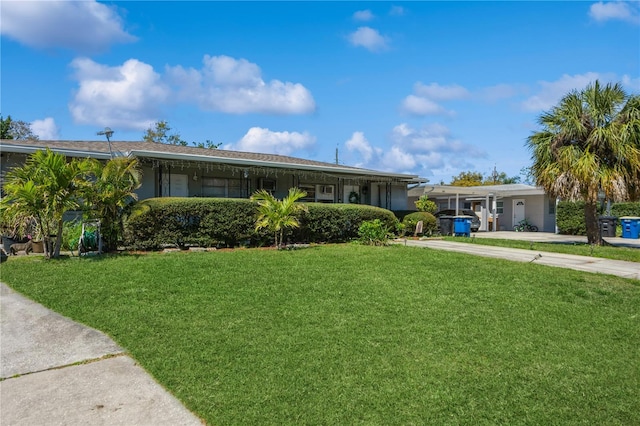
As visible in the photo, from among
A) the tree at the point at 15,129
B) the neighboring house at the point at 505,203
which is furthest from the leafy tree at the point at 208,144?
the neighboring house at the point at 505,203

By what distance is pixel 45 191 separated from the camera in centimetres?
861

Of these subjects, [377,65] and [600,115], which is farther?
[377,65]

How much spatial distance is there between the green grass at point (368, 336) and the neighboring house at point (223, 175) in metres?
5.44

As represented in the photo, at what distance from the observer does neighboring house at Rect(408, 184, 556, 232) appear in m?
24.4

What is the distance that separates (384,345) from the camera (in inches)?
165

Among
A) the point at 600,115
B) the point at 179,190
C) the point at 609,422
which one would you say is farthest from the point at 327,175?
the point at 609,422

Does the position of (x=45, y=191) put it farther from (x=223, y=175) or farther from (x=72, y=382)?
(x=223, y=175)

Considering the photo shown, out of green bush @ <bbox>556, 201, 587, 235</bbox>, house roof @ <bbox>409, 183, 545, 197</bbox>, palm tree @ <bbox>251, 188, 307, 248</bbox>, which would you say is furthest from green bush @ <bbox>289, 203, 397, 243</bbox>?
green bush @ <bbox>556, 201, 587, 235</bbox>

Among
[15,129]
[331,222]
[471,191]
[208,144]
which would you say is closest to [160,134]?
[208,144]

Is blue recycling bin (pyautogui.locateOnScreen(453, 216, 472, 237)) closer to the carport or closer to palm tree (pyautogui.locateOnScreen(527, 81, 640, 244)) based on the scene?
palm tree (pyautogui.locateOnScreen(527, 81, 640, 244))

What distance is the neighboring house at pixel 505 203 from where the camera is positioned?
24.4 meters

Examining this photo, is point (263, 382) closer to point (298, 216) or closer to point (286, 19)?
point (298, 216)

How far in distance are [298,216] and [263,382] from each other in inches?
348

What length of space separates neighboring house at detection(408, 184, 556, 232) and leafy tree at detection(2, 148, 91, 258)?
18465 mm
